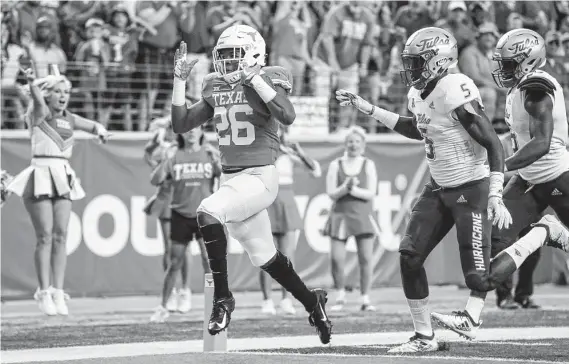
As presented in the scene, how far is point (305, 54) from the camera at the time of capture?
15164mm

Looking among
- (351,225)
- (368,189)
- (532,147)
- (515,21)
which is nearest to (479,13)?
(515,21)

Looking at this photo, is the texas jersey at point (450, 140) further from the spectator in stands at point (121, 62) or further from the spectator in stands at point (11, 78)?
the spectator in stands at point (121, 62)

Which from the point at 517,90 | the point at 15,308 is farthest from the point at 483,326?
the point at 15,308

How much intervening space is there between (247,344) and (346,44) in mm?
7649

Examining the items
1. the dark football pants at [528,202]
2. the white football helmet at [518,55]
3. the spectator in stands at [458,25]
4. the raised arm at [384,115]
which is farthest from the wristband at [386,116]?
the spectator in stands at [458,25]

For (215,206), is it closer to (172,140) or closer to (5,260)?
(172,140)

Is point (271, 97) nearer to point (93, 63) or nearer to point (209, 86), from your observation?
point (209, 86)

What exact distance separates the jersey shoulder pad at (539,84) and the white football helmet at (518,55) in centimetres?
30

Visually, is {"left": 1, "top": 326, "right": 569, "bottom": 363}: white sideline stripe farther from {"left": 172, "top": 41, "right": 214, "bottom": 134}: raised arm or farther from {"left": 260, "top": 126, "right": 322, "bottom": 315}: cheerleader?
{"left": 260, "top": 126, "right": 322, "bottom": 315}: cheerleader

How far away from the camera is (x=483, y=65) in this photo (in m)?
15.0

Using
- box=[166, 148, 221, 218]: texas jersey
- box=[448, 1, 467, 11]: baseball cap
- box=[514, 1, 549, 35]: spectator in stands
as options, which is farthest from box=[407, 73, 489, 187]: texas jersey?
box=[514, 1, 549, 35]: spectator in stands

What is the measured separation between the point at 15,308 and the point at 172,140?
262cm

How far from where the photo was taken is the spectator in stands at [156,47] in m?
14.0

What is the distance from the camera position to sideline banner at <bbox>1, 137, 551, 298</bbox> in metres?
12.9
